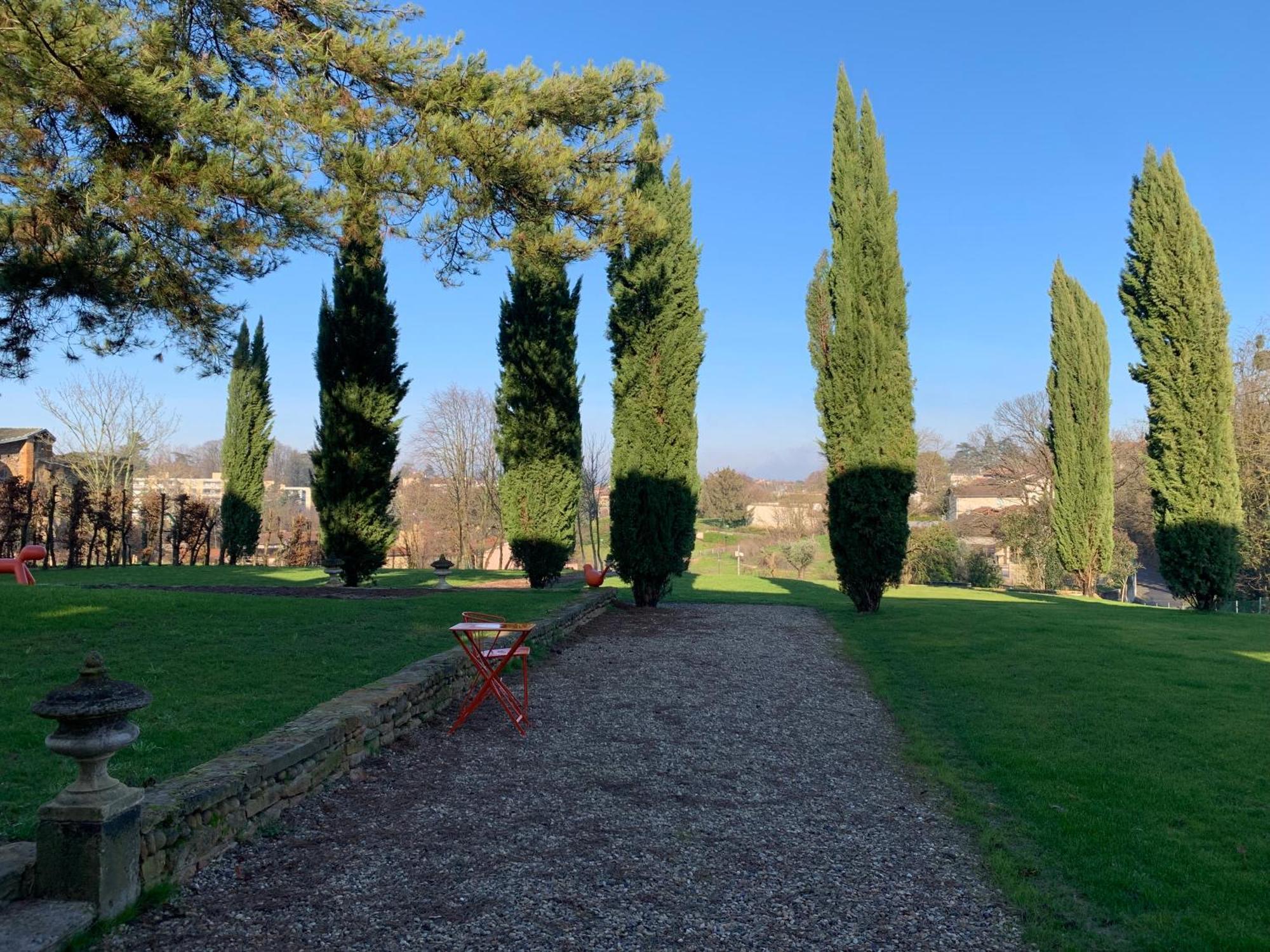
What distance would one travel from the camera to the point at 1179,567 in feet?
48.3

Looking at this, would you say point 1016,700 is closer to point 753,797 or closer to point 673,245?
point 753,797

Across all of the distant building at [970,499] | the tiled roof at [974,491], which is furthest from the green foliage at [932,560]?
the distant building at [970,499]

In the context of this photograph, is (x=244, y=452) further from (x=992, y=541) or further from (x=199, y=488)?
(x=992, y=541)

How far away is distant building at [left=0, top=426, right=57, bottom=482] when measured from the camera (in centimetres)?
2466

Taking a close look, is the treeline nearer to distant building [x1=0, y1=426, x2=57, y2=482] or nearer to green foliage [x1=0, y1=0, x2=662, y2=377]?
green foliage [x1=0, y1=0, x2=662, y2=377]

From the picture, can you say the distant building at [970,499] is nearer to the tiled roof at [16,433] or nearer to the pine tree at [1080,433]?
the pine tree at [1080,433]

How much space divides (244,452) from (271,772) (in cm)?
2019

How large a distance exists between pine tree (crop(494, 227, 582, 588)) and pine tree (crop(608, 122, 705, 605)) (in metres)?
1.03

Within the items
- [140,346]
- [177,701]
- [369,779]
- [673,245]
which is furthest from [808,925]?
[673,245]

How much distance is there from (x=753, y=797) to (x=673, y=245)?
10.4 metres

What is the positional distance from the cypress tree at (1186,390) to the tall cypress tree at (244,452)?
853 inches

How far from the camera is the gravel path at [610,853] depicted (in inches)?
107

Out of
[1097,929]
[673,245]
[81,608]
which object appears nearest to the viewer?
[1097,929]

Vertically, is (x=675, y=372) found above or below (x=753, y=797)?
above
